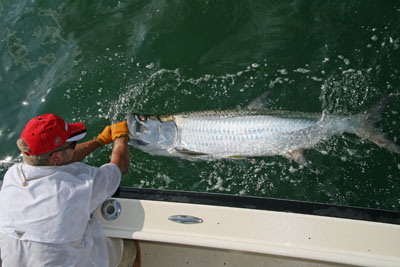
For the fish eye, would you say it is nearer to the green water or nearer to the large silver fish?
the large silver fish

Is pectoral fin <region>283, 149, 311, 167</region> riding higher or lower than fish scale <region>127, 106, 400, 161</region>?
lower

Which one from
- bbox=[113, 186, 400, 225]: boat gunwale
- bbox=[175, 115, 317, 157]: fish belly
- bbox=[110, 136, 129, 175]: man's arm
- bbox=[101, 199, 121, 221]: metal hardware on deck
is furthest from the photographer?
bbox=[175, 115, 317, 157]: fish belly

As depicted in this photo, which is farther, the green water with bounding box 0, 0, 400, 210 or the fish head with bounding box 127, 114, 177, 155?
the green water with bounding box 0, 0, 400, 210

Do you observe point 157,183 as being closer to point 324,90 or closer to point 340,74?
point 324,90

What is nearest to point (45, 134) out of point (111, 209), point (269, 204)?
point (111, 209)

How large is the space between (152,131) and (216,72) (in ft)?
4.27

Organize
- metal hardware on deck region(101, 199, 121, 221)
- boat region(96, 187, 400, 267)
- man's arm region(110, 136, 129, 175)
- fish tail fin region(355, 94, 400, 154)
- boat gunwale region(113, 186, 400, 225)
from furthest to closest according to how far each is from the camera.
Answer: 1. fish tail fin region(355, 94, 400, 154)
2. man's arm region(110, 136, 129, 175)
3. metal hardware on deck region(101, 199, 121, 221)
4. boat gunwale region(113, 186, 400, 225)
5. boat region(96, 187, 400, 267)

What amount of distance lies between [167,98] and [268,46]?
1.44 m

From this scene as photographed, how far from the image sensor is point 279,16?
4.14 meters

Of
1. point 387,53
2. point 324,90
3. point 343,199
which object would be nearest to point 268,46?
point 324,90

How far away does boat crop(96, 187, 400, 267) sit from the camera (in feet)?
6.31

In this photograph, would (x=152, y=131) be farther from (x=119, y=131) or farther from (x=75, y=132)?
(x=75, y=132)

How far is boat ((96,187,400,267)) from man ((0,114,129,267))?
0.63ft

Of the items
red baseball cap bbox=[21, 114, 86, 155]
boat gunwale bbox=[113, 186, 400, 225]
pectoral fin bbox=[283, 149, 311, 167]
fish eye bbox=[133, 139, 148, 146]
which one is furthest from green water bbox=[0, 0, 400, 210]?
red baseball cap bbox=[21, 114, 86, 155]
